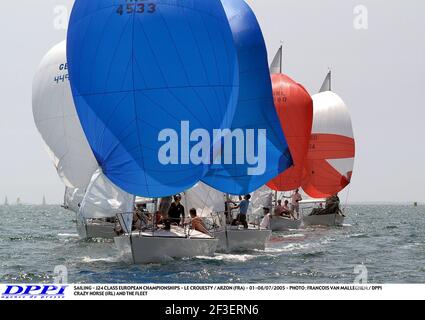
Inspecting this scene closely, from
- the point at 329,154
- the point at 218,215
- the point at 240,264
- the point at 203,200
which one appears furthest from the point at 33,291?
the point at 329,154

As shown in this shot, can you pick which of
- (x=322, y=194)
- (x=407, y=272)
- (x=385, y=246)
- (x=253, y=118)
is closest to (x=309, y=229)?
(x=322, y=194)

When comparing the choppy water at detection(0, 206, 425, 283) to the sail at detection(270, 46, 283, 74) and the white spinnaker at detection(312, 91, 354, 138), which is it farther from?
the white spinnaker at detection(312, 91, 354, 138)

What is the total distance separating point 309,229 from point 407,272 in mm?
19639

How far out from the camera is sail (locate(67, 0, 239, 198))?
1823 cm

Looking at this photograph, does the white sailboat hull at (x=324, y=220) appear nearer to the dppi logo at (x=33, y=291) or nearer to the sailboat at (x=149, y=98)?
the sailboat at (x=149, y=98)

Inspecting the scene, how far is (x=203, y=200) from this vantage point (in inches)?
872

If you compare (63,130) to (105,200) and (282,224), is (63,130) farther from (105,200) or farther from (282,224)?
(282,224)

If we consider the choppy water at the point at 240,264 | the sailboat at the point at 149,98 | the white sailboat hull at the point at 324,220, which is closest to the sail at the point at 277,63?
the white sailboat hull at the point at 324,220

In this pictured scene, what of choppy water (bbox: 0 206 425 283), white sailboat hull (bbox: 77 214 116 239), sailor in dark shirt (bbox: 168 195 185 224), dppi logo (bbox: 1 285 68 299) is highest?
sailor in dark shirt (bbox: 168 195 185 224)

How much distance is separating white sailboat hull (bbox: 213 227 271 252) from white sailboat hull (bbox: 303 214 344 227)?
17.8m

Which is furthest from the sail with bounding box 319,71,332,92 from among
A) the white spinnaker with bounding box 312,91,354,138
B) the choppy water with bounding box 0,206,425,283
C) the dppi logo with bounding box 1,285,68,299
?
the dppi logo with bounding box 1,285,68,299

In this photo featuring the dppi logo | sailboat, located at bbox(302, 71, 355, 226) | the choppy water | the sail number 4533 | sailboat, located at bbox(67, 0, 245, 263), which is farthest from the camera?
sailboat, located at bbox(302, 71, 355, 226)

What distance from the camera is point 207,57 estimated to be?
1934 cm

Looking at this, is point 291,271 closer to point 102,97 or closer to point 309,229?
point 102,97
